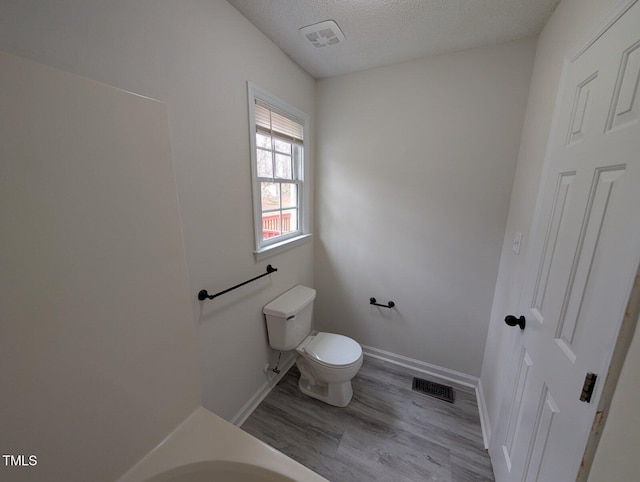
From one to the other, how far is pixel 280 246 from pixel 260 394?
44.4 inches

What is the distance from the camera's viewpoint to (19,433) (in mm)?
598

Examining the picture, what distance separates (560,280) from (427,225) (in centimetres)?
107

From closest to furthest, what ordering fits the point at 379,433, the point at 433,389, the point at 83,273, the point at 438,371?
the point at 83,273, the point at 379,433, the point at 433,389, the point at 438,371

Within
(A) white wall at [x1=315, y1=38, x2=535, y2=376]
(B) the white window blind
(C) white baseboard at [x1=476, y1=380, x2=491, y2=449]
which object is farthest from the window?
(C) white baseboard at [x1=476, y1=380, x2=491, y2=449]

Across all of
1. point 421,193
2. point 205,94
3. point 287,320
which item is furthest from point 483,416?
point 205,94

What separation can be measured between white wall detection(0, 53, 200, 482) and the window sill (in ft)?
2.19

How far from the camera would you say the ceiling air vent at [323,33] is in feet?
4.54

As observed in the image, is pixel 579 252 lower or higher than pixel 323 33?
lower

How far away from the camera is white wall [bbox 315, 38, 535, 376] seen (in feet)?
5.28

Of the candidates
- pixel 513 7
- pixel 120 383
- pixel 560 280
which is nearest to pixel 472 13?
pixel 513 7

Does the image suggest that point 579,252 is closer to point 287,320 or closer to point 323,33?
point 287,320

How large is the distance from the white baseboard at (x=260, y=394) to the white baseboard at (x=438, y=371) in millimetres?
757

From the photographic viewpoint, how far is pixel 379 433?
1.54m

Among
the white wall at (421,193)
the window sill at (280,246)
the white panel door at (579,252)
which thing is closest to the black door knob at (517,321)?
the white panel door at (579,252)
